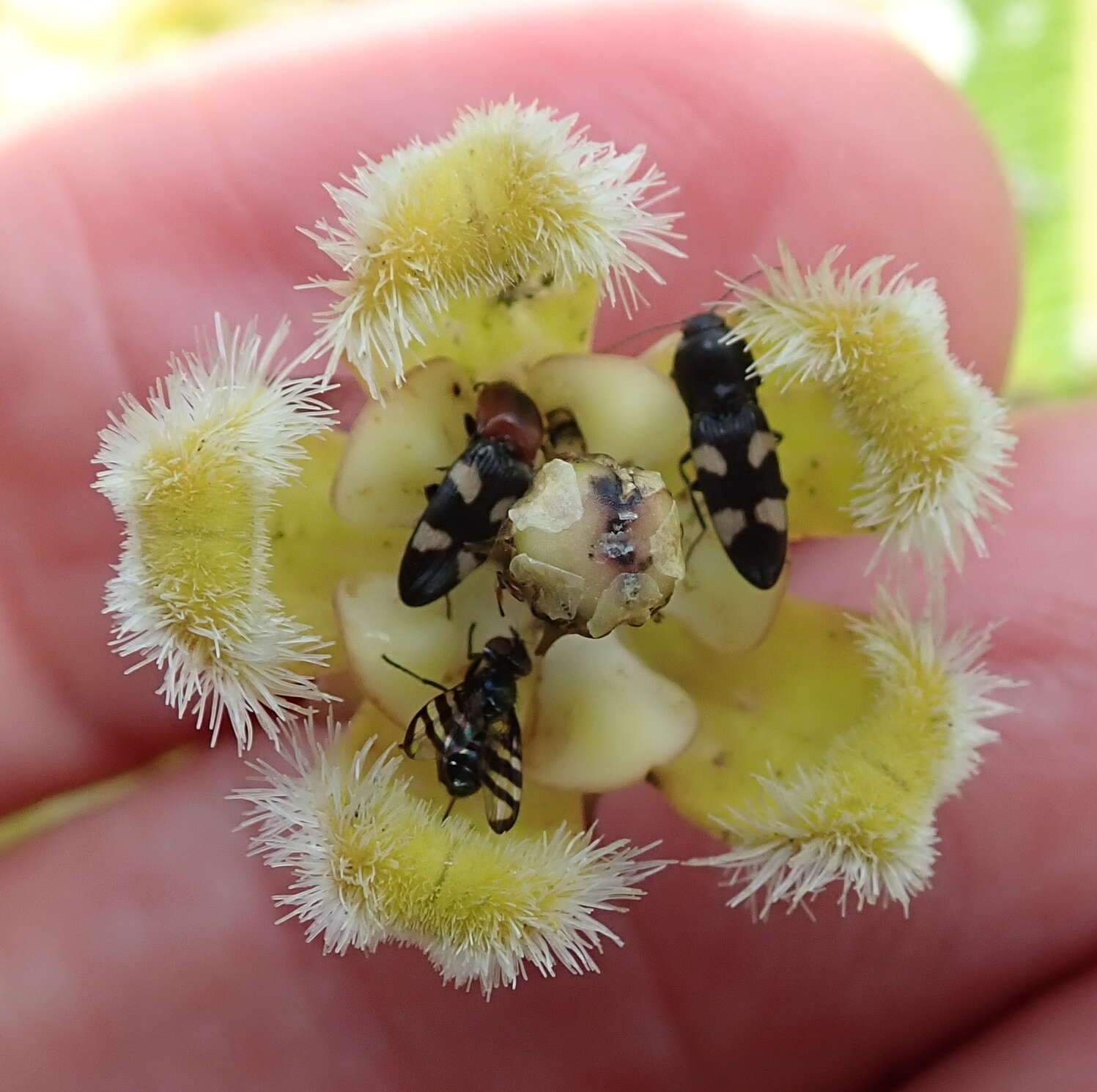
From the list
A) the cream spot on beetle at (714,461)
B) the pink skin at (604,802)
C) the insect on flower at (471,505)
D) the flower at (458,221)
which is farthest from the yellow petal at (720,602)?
the pink skin at (604,802)

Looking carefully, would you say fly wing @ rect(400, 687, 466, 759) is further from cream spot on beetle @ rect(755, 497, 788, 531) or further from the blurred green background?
the blurred green background

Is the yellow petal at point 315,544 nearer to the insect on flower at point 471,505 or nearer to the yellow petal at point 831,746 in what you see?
the insect on flower at point 471,505

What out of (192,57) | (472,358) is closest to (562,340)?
(472,358)

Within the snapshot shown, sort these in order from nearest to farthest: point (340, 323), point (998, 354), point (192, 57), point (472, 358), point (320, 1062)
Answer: point (340, 323)
point (472, 358)
point (320, 1062)
point (192, 57)
point (998, 354)

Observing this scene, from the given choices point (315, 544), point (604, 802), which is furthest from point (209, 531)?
point (604, 802)

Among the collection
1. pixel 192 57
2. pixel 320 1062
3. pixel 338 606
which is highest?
pixel 192 57

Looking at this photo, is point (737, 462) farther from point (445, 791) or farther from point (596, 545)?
point (445, 791)

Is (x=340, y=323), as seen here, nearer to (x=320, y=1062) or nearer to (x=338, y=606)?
(x=338, y=606)
